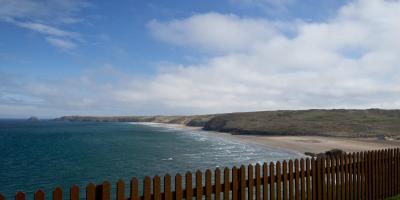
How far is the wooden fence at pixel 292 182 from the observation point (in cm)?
545

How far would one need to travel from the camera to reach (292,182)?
24.6 ft

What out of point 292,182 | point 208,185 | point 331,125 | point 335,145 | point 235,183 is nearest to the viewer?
point 208,185

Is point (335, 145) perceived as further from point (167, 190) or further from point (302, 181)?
point (167, 190)

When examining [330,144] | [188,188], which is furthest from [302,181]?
[330,144]

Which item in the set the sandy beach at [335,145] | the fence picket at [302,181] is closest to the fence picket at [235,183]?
the fence picket at [302,181]

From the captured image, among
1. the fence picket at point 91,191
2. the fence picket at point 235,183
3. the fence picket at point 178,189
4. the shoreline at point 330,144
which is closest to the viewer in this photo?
the fence picket at point 91,191

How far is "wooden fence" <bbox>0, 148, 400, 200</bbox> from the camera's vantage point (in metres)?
5.45

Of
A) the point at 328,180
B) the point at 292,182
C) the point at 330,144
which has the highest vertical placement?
the point at 292,182

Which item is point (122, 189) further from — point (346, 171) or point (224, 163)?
point (224, 163)

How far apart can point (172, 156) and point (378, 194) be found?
3487 centimetres

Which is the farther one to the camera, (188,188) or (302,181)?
(302,181)

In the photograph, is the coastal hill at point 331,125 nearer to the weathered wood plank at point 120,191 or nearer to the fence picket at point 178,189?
the fence picket at point 178,189

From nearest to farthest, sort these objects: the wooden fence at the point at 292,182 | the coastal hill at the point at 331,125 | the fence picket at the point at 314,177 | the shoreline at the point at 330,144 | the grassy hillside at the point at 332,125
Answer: the wooden fence at the point at 292,182 → the fence picket at the point at 314,177 → the shoreline at the point at 330,144 → the coastal hill at the point at 331,125 → the grassy hillside at the point at 332,125

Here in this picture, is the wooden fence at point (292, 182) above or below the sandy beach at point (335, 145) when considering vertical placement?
above
